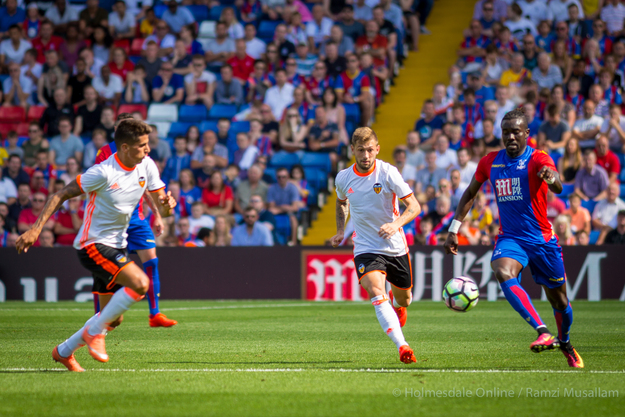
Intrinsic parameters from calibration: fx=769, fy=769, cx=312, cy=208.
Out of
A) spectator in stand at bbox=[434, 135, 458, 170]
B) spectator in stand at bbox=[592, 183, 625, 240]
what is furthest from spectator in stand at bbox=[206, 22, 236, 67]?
spectator in stand at bbox=[592, 183, 625, 240]

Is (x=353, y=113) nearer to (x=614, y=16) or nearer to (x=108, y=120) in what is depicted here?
(x=108, y=120)

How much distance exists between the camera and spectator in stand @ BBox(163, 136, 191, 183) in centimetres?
1758

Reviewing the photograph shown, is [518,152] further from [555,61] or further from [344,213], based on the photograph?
[555,61]

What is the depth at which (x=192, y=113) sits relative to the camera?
19281 millimetres

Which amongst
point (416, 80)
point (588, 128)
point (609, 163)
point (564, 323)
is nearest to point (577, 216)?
point (609, 163)

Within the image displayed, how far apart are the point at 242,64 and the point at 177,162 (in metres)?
3.62

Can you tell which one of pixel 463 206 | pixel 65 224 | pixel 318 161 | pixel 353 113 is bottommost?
pixel 65 224

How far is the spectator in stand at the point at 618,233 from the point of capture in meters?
14.3

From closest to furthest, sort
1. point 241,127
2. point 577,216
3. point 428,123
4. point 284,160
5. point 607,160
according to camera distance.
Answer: point 577,216
point 607,160
point 284,160
point 428,123
point 241,127

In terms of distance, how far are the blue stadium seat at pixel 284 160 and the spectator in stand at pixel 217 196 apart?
4.73ft

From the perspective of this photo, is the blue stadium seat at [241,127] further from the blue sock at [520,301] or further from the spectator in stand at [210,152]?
the blue sock at [520,301]

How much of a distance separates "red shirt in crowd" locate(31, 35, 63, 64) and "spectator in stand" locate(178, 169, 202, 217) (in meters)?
7.07

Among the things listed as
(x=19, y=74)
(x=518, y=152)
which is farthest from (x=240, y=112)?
(x=518, y=152)

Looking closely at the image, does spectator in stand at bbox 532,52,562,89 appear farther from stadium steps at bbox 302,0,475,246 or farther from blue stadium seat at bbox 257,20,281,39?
blue stadium seat at bbox 257,20,281,39
